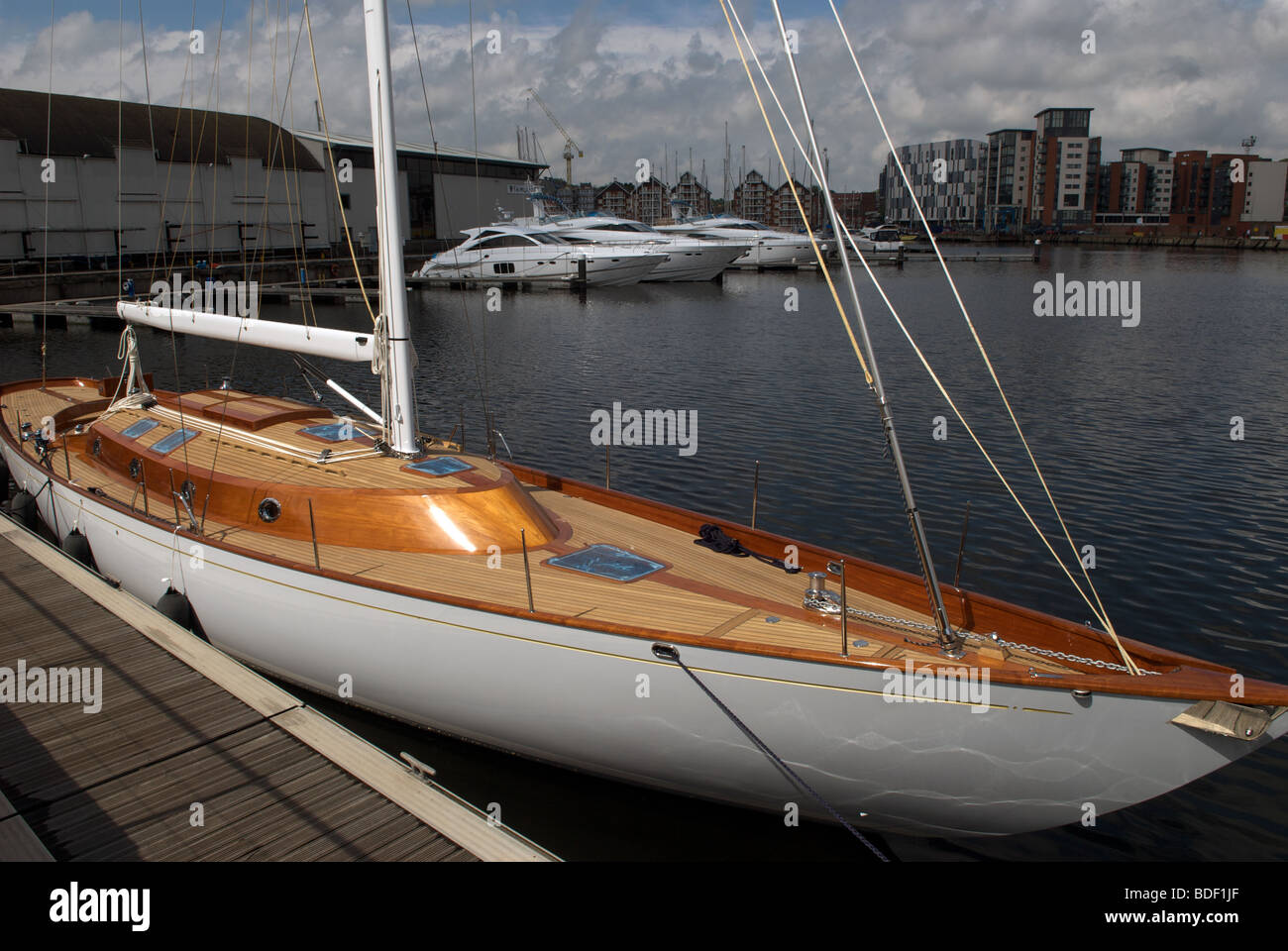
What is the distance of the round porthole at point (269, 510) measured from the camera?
31.8 feet

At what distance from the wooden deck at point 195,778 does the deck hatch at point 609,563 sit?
2562 mm

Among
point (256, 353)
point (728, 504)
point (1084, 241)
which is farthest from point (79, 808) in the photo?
point (1084, 241)

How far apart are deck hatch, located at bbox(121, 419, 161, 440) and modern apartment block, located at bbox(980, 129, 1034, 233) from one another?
16211cm

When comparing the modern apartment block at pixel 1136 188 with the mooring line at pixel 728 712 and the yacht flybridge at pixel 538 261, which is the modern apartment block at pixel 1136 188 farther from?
the mooring line at pixel 728 712

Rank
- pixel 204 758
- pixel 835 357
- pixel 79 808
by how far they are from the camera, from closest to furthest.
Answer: pixel 79 808 → pixel 204 758 → pixel 835 357

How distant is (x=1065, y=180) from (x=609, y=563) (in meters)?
167

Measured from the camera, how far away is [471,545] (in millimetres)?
9039

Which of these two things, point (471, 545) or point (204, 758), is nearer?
point (204, 758)

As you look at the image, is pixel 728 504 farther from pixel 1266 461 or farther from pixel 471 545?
pixel 1266 461

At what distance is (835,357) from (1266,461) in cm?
1429

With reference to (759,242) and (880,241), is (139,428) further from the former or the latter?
(880,241)

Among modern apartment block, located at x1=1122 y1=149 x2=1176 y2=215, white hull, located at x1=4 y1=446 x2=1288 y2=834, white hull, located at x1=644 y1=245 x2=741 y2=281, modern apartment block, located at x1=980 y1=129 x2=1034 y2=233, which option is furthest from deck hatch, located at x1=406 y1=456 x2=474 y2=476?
modern apartment block, located at x1=1122 y1=149 x2=1176 y2=215

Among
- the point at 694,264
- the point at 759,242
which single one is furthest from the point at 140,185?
the point at 759,242
